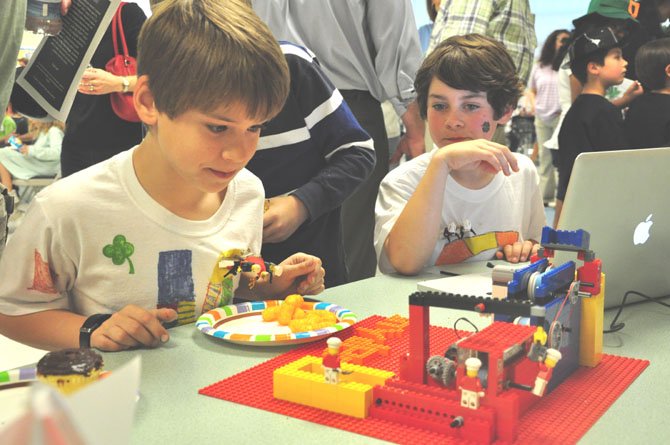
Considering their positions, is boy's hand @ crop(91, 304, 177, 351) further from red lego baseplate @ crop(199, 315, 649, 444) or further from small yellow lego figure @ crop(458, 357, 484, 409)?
small yellow lego figure @ crop(458, 357, 484, 409)

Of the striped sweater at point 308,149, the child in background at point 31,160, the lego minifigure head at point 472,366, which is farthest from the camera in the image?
the child in background at point 31,160

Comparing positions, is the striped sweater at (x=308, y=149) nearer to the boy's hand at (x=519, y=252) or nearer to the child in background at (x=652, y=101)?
the boy's hand at (x=519, y=252)

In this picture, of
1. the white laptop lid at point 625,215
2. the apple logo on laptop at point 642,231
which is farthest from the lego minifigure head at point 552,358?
the apple logo on laptop at point 642,231

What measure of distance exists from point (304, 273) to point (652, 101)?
2510 millimetres

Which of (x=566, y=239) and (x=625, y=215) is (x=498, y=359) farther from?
(x=625, y=215)

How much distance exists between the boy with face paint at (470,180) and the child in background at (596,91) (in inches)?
63.8

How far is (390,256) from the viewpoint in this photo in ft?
5.32

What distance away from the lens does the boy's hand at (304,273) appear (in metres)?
1.31

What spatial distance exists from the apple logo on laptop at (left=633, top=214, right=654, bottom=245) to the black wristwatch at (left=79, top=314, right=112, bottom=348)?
859 millimetres

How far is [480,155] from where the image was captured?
1.50m

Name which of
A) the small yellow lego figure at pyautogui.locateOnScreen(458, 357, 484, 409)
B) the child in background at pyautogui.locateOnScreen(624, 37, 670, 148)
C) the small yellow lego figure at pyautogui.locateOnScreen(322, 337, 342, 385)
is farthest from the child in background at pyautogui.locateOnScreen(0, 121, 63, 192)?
the small yellow lego figure at pyautogui.locateOnScreen(458, 357, 484, 409)

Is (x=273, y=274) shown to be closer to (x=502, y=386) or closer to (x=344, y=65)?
(x=502, y=386)

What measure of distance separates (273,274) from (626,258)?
60 centimetres

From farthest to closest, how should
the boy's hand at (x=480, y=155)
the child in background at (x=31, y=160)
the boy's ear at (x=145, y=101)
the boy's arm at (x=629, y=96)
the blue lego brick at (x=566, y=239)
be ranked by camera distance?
1. the child in background at (x=31, y=160)
2. the boy's arm at (x=629, y=96)
3. the boy's hand at (x=480, y=155)
4. the boy's ear at (x=145, y=101)
5. the blue lego brick at (x=566, y=239)
